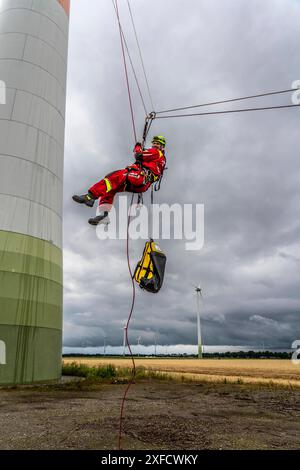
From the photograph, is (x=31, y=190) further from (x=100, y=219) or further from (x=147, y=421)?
(x=147, y=421)

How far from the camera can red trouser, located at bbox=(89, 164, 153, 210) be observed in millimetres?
8398

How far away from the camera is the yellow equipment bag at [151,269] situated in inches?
303

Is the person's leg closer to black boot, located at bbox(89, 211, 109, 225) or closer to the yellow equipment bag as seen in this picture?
black boot, located at bbox(89, 211, 109, 225)

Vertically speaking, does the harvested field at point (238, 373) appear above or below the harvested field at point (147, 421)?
below

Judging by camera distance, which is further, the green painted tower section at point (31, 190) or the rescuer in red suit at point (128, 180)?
the green painted tower section at point (31, 190)

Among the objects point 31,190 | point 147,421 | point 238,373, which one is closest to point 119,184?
point 147,421

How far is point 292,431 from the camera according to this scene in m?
9.09


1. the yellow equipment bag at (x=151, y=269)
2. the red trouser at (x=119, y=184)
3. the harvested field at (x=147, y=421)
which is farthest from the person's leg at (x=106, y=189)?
the harvested field at (x=147, y=421)

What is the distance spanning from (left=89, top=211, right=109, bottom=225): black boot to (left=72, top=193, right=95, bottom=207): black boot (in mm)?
427

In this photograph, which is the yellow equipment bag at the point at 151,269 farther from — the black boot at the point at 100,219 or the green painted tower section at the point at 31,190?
the green painted tower section at the point at 31,190

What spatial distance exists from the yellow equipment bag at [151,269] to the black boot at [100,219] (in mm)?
1335

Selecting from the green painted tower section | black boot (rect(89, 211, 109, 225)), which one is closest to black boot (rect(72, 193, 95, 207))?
black boot (rect(89, 211, 109, 225))
